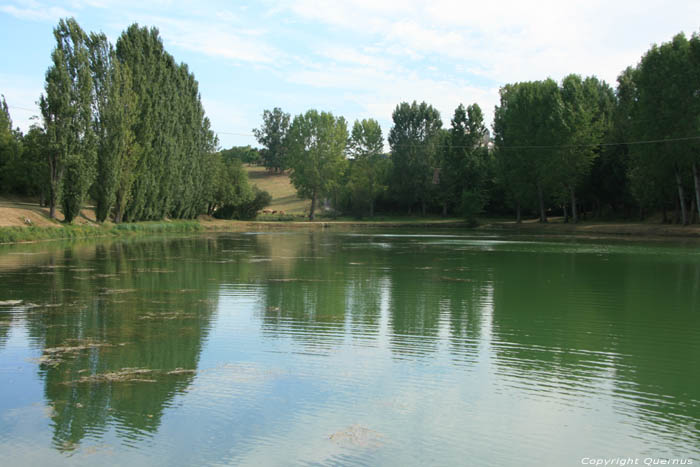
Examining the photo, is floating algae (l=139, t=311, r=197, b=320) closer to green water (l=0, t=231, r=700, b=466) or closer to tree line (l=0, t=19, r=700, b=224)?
green water (l=0, t=231, r=700, b=466)

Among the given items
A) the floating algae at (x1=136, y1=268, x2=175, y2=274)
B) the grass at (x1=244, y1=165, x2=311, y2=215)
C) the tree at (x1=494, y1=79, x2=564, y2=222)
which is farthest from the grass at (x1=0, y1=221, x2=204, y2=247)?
the tree at (x1=494, y1=79, x2=564, y2=222)

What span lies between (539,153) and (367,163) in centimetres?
3131

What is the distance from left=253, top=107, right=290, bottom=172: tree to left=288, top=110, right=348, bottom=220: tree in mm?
42212

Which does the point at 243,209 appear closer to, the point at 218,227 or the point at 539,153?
the point at 218,227

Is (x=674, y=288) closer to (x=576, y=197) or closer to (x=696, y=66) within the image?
(x=696, y=66)

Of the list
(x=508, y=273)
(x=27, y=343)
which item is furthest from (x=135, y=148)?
(x=27, y=343)

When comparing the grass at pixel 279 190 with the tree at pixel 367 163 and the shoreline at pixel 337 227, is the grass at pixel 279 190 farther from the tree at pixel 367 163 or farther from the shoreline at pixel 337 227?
the shoreline at pixel 337 227

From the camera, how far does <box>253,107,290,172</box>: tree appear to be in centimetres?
12119

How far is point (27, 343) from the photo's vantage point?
9266mm

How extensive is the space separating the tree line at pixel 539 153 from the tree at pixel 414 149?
0.15 m

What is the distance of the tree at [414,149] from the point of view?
258ft

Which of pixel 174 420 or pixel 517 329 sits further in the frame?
pixel 517 329

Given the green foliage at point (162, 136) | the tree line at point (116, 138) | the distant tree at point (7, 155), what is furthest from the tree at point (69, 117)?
the distant tree at point (7, 155)

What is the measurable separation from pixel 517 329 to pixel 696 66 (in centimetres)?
3719
